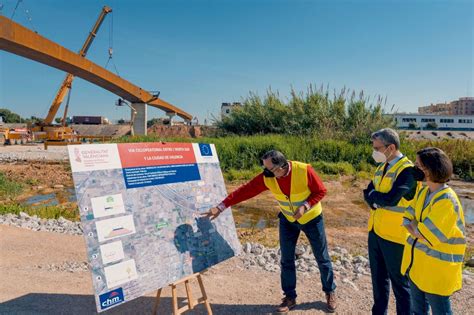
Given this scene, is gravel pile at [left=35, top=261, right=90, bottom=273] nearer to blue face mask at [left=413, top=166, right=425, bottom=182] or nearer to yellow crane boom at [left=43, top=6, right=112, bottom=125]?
blue face mask at [left=413, top=166, right=425, bottom=182]

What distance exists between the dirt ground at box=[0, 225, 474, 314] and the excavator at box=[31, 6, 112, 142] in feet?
96.0

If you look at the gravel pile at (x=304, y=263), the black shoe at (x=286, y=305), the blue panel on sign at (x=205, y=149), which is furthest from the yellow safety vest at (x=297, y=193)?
the gravel pile at (x=304, y=263)

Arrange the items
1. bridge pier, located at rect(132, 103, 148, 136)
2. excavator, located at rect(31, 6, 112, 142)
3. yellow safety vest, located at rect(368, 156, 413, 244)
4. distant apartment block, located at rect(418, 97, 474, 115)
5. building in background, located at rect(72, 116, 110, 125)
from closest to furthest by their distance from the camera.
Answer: yellow safety vest, located at rect(368, 156, 413, 244), excavator, located at rect(31, 6, 112, 142), bridge pier, located at rect(132, 103, 148, 136), building in background, located at rect(72, 116, 110, 125), distant apartment block, located at rect(418, 97, 474, 115)

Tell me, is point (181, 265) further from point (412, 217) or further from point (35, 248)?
point (35, 248)

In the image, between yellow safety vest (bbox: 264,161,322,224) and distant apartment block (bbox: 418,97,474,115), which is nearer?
yellow safety vest (bbox: 264,161,322,224)

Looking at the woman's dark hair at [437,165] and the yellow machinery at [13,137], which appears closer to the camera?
the woman's dark hair at [437,165]

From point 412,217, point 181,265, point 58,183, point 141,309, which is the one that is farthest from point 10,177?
point 412,217

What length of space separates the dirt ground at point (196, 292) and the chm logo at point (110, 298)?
1.32 m

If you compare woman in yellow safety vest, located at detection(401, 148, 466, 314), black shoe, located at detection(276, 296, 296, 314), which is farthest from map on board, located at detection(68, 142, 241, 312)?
woman in yellow safety vest, located at detection(401, 148, 466, 314)

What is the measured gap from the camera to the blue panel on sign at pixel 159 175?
119 inches

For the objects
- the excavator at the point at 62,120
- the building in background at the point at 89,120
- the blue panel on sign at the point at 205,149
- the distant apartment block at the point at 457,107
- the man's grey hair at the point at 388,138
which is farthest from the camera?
the distant apartment block at the point at 457,107

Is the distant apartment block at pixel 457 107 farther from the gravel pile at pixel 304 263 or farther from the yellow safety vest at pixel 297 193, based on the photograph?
the yellow safety vest at pixel 297 193

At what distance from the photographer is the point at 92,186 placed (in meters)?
2.73

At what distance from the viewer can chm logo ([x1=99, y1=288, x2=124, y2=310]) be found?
8.40ft
